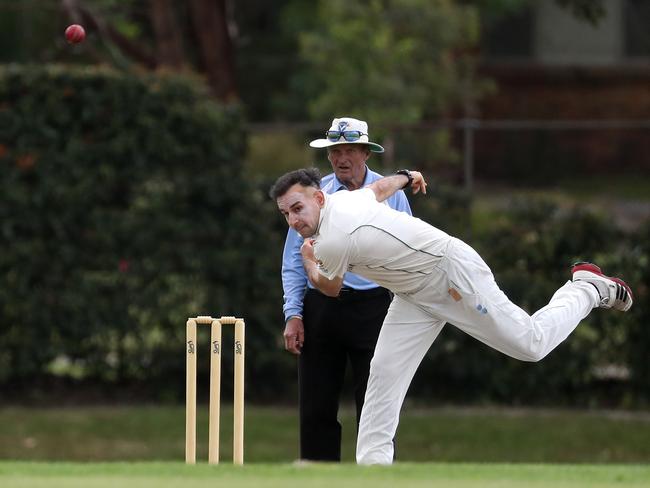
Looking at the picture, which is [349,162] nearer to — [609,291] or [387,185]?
[387,185]

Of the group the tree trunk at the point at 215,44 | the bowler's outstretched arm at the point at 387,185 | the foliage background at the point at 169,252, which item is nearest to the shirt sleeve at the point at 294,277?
the bowler's outstretched arm at the point at 387,185

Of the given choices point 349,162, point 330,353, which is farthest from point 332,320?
point 349,162

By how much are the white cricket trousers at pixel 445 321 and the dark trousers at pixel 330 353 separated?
1.65 ft

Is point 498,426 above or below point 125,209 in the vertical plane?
below

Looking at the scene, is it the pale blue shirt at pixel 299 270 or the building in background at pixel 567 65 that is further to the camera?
the building in background at pixel 567 65

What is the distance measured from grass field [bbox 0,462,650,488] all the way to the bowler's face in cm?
119

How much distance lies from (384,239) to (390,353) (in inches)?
27.3

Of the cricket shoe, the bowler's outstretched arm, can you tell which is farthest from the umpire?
the cricket shoe

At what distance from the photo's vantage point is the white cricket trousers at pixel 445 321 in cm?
689

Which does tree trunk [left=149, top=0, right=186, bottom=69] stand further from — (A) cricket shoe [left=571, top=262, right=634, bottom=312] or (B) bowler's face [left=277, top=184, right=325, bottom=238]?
(B) bowler's face [left=277, top=184, right=325, bottom=238]

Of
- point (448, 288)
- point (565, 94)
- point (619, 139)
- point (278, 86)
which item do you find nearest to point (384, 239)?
point (448, 288)

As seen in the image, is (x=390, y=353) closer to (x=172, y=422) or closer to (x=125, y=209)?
(x=172, y=422)

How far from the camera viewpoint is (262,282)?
11820mm

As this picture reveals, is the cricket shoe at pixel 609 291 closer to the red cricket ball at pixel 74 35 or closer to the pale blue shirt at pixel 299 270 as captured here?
the pale blue shirt at pixel 299 270
